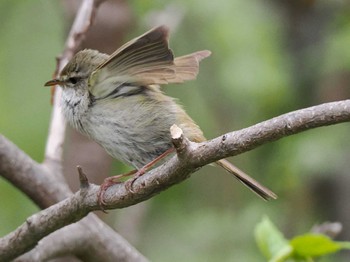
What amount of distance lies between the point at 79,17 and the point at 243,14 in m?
2.10

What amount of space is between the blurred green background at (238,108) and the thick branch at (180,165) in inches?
100

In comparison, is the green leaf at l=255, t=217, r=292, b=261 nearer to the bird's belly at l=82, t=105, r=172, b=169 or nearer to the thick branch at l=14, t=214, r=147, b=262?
the bird's belly at l=82, t=105, r=172, b=169

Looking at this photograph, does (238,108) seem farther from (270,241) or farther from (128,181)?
(128,181)

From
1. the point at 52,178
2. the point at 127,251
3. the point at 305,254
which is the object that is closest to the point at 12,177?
Answer: the point at 52,178

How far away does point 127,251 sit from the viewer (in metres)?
4.50

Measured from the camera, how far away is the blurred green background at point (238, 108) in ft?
20.8

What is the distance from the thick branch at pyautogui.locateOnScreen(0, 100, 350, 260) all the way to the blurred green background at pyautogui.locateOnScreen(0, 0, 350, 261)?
2543mm

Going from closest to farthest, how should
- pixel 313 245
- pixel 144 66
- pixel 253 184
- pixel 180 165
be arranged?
pixel 180 165
pixel 313 245
pixel 144 66
pixel 253 184

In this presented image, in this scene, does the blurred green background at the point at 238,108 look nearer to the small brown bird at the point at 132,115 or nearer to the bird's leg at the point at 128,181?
the small brown bird at the point at 132,115

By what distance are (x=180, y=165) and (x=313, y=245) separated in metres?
0.87

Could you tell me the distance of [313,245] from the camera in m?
3.69

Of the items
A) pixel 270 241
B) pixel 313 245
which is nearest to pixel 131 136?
pixel 270 241

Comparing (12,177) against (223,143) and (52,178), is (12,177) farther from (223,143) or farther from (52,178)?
(223,143)

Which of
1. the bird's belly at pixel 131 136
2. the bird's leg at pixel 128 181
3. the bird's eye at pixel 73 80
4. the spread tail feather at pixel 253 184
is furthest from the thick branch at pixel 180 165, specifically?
the bird's eye at pixel 73 80
